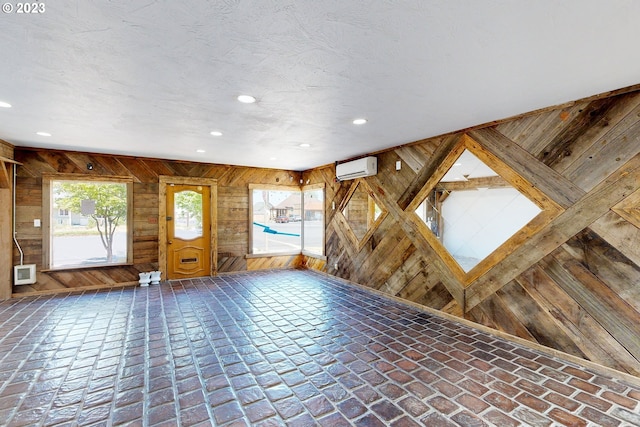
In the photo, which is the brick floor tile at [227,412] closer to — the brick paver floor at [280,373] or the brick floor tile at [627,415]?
the brick paver floor at [280,373]

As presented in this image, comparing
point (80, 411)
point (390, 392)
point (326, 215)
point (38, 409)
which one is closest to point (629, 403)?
point (390, 392)

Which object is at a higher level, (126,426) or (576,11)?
(576,11)

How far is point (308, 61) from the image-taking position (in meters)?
2.09

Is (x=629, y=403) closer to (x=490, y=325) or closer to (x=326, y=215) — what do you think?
(x=490, y=325)

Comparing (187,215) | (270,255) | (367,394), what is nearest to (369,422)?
(367,394)

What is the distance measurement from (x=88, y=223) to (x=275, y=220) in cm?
373

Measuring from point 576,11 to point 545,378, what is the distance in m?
2.74

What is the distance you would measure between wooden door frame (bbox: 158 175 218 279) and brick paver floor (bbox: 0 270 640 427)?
5.96 feet

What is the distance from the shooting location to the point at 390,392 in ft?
7.66

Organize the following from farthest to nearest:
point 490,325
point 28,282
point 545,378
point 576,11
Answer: point 28,282 < point 490,325 < point 545,378 < point 576,11

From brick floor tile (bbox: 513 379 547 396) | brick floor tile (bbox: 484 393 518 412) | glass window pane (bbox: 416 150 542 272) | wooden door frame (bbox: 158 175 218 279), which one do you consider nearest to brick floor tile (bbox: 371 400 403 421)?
brick floor tile (bbox: 484 393 518 412)

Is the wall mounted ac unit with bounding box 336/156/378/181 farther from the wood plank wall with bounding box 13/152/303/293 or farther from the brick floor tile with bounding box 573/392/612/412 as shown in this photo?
the brick floor tile with bounding box 573/392/612/412

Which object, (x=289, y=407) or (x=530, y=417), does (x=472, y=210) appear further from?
(x=289, y=407)

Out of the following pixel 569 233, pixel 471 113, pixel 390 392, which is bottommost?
pixel 390 392
